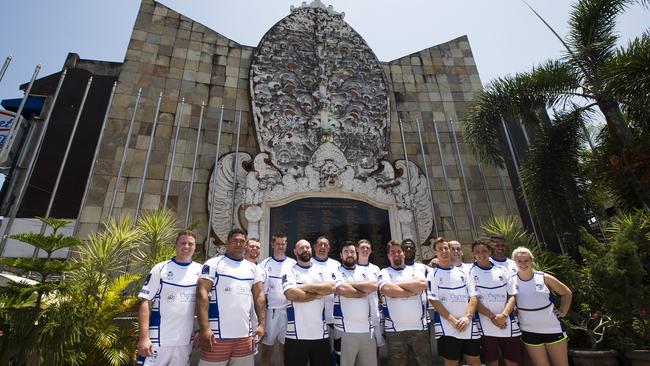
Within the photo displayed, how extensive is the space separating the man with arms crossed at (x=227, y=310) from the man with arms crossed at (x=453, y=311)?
1.79m

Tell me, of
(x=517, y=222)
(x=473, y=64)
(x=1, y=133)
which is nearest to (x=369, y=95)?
(x=473, y=64)

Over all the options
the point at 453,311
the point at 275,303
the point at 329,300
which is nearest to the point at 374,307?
the point at 329,300

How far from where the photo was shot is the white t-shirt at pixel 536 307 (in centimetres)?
330

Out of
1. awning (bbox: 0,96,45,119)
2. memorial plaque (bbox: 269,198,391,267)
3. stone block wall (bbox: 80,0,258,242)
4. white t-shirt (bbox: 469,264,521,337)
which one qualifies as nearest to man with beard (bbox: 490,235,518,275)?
white t-shirt (bbox: 469,264,521,337)

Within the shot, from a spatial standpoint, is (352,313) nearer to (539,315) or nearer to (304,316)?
(304,316)

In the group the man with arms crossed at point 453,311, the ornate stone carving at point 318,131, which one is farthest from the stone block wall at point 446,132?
the man with arms crossed at point 453,311

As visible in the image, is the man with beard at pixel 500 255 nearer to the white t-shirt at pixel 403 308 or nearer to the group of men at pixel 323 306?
the group of men at pixel 323 306

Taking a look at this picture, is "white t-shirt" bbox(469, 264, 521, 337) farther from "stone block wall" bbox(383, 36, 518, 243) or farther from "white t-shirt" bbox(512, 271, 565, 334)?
"stone block wall" bbox(383, 36, 518, 243)

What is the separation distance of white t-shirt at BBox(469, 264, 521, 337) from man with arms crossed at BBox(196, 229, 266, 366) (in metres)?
2.25

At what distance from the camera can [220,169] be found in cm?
796

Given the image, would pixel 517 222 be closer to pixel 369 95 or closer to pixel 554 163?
pixel 554 163

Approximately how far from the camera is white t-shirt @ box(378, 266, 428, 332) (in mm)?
3371

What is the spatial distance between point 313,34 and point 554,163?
23.1 feet

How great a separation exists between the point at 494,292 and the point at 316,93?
668 centimetres
